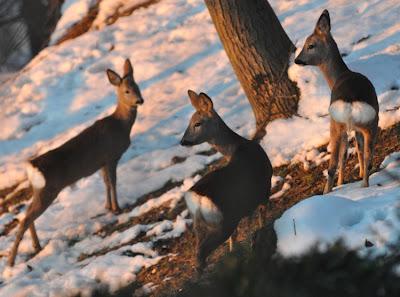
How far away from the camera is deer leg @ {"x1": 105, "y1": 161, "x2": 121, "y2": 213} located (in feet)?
30.8

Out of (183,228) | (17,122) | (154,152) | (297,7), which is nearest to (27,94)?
(17,122)

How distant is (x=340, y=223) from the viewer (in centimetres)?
475

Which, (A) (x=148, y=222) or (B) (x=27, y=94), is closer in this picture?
(A) (x=148, y=222)

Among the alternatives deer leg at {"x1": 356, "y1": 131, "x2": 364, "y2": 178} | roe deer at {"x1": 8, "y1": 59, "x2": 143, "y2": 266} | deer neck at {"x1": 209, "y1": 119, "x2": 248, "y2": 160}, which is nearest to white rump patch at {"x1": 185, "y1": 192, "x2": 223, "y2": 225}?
deer neck at {"x1": 209, "y1": 119, "x2": 248, "y2": 160}

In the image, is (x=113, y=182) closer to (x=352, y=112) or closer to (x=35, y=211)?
(x=35, y=211)

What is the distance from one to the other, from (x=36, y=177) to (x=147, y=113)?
2887 mm

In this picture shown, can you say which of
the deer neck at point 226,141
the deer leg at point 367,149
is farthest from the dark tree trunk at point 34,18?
the deer leg at point 367,149

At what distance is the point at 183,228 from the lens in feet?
26.4

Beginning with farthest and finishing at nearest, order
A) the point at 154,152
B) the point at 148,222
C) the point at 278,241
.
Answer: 1. the point at 154,152
2. the point at 148,222
3. the point at 278,241

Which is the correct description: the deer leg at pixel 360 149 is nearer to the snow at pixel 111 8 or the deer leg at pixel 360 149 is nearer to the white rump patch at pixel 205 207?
the white rump patch at pixel 205 207

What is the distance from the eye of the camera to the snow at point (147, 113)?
8.13 meters

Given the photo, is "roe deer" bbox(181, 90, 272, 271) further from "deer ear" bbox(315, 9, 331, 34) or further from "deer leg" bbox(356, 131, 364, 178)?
"deer ear" bbox(315, 9, 331, 34)

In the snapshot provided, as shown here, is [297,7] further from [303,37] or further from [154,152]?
[154,152]

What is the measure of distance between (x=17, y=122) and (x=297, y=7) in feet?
15.5
